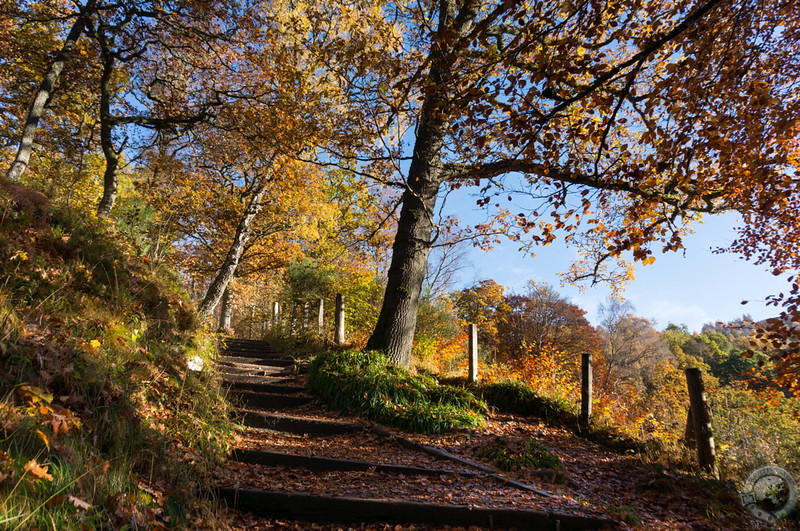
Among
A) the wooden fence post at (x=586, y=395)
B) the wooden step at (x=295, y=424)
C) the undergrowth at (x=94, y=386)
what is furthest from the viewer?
the wooden fence post at (x=586, y=395)

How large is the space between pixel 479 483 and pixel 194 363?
3925mm

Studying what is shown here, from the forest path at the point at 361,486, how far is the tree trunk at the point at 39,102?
6.12m

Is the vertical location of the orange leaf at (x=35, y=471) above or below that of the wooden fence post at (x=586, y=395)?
above

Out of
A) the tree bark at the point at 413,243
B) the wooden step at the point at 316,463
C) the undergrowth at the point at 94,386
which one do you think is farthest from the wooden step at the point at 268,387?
the wooden step at the point at 316,463

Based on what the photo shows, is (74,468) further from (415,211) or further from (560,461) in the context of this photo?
(415,211)

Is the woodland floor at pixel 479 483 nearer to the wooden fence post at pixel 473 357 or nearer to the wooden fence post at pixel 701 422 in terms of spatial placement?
the wooden fence post at pixel 701 422

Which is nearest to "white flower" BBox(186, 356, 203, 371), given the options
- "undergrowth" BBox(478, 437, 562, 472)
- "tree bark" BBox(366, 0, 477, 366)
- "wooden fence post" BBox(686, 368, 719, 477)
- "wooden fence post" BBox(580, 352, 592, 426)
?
"tree bark" BBox(366, 0, 477, 366)

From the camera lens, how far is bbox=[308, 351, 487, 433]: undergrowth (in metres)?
6.09

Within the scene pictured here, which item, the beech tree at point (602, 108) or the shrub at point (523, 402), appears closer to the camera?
the beech tree at point (602, 108)

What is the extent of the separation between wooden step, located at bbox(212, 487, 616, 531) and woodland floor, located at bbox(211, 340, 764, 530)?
Answer: 0.06 metres

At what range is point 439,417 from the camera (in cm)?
610

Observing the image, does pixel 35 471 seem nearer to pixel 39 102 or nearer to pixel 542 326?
pixel 39 102

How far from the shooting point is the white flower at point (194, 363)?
5074 millimetres

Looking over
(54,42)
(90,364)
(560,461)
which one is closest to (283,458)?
(90,364)
